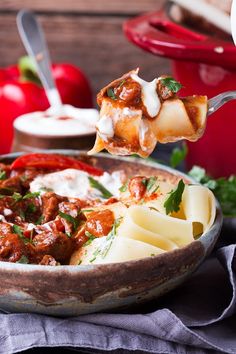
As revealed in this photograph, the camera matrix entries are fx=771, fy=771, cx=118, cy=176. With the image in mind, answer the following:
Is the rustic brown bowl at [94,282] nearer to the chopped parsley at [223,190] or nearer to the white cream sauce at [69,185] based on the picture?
the white cream sauce at [69,185]

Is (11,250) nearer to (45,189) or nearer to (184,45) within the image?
(45,189)

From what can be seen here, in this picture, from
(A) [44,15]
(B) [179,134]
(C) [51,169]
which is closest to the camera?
(B) [179,134]

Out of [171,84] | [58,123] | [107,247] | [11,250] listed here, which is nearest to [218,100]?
[171,84]

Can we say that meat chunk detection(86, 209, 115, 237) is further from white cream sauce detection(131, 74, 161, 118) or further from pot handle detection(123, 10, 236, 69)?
pot handle detection(123, 10, 236, 69)

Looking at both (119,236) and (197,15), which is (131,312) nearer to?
(119,236)

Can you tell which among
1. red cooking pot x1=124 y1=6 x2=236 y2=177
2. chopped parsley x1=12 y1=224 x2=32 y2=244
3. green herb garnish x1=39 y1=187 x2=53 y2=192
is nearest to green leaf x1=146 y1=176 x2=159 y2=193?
green herb garnish x1=39 y1=187 x2=53 y2=192

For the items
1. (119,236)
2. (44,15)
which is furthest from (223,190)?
(44,15)
